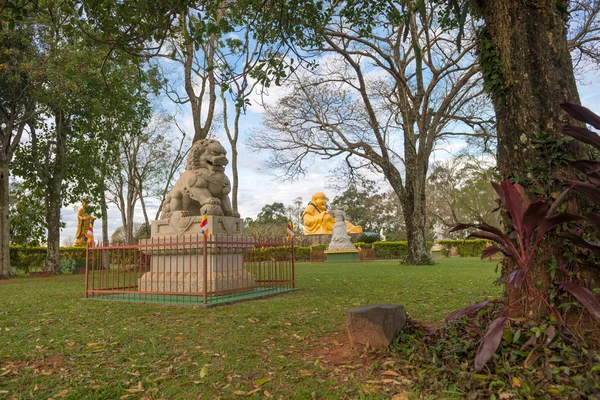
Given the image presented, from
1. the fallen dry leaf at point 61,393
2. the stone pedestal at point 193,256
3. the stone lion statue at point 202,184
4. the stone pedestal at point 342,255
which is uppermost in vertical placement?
the stone lion statue at point 202,184

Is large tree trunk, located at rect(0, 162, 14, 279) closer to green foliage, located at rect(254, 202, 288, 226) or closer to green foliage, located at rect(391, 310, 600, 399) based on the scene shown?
green foliage, located at rect(391, 310, 600, 399)

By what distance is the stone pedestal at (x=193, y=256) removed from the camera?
696 centimetres

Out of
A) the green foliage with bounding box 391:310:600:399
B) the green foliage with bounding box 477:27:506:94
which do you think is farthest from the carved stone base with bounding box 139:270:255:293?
the green foliage with bounding box 477:27:506:94

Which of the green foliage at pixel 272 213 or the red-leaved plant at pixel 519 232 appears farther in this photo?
the green foliage at pixel 272 213

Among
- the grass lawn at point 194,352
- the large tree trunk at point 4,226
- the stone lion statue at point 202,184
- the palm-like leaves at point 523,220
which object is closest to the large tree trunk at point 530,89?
the palm-like leaves at point 523,220

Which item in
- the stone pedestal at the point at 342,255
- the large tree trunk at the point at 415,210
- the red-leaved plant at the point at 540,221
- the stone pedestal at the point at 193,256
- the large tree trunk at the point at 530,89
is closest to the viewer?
the red-leaved plant at the point at 540,221

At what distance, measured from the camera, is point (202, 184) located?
7.61 metres

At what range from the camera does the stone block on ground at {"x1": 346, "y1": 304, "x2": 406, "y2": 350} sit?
3.28 meters

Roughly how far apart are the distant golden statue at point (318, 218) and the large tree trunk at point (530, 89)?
28369 millimetres

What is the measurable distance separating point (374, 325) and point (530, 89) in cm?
221

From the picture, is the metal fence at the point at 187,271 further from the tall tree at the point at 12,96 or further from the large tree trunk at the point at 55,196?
the large tree trunk at the point at 55,196

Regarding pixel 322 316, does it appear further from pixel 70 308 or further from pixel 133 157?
pixel 133 157

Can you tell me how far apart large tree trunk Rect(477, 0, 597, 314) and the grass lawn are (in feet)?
5.03

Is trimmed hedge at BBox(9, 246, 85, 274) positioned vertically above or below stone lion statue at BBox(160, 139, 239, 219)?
below
